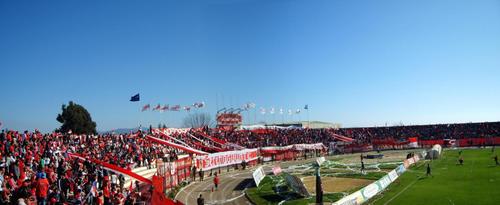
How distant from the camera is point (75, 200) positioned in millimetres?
21422

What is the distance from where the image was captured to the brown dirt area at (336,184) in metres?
38.8

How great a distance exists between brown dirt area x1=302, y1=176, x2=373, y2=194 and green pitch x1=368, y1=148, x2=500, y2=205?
3.28 metres

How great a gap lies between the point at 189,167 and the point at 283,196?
52.2 ft

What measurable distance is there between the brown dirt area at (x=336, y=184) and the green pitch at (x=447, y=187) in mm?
3283

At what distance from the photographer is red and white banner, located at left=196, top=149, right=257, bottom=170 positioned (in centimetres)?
5244

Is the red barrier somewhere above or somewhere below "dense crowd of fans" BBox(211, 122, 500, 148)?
below

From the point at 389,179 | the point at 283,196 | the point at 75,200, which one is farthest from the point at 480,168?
the point at 75,200

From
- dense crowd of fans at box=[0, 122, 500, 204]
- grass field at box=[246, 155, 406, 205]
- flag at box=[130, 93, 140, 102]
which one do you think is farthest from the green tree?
grass field at box=[246, 155, 406, 205]

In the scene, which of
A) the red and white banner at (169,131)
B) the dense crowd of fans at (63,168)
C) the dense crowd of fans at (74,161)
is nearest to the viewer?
the dense crowd of fans at (63,168)

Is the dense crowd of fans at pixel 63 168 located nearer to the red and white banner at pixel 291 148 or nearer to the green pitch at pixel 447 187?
the green pitch at pixel 447 187

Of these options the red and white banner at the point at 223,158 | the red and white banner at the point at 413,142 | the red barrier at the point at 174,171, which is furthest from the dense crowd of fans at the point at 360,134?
the red barrier at the point at 174,171

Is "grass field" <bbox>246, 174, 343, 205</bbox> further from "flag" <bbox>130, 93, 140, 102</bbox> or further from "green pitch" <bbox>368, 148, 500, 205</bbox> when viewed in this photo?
"flag" <bbox>130, 93, 140, 102</bbox>

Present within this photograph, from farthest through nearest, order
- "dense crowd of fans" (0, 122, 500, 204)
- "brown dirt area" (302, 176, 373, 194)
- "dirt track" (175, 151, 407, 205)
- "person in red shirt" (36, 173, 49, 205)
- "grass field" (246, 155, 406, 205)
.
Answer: "brown dirt area" (302, 176, 373, 194), "dirt track" (175, 151, 407, 205), "grass field" (246, 155, 406, 205), "dense crowd of fans" (0, 122, 500, 204), "person in red shirt" (36, 173, 49, 205)

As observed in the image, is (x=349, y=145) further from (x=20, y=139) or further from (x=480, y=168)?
(x=20, y=139)
